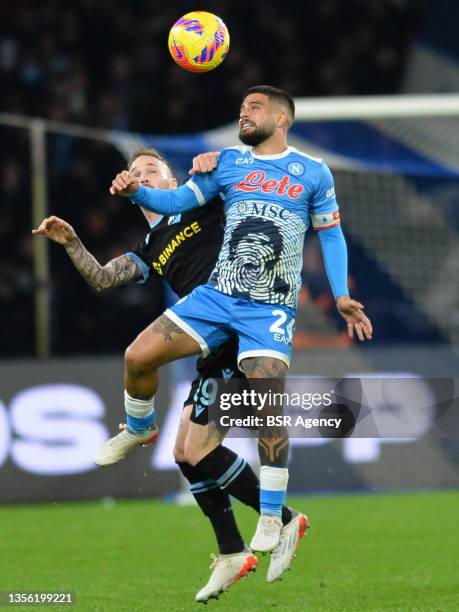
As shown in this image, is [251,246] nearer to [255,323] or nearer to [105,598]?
Result: [255,323]

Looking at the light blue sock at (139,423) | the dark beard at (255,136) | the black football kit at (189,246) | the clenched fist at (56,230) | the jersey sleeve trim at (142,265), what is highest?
the dark beard at (255,136)

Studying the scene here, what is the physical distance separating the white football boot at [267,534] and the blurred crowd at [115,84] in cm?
794

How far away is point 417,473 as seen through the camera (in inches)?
529

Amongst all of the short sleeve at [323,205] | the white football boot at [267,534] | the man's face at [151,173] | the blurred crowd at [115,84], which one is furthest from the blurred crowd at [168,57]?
the white football boot at [267,534]

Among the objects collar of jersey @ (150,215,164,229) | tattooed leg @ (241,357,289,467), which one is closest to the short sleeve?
tattooed leg @ (241,357,289,467)

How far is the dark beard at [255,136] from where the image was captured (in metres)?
7.64

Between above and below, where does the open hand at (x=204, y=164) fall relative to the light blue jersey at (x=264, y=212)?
above

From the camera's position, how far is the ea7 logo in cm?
762

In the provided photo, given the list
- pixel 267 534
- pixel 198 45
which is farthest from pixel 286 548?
pixel 198 45

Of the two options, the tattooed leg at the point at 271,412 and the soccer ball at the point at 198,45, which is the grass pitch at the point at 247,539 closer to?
the tattooed leg at the point at 271,412

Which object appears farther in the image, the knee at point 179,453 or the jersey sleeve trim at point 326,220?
the knee at point 179,453

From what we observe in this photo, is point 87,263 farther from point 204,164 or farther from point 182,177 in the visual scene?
point 182,177

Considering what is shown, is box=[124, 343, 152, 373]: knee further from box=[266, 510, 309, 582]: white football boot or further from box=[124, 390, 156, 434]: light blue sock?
box=[266, 510, 309, 582]: white football boot

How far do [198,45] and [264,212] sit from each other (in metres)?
1.10
